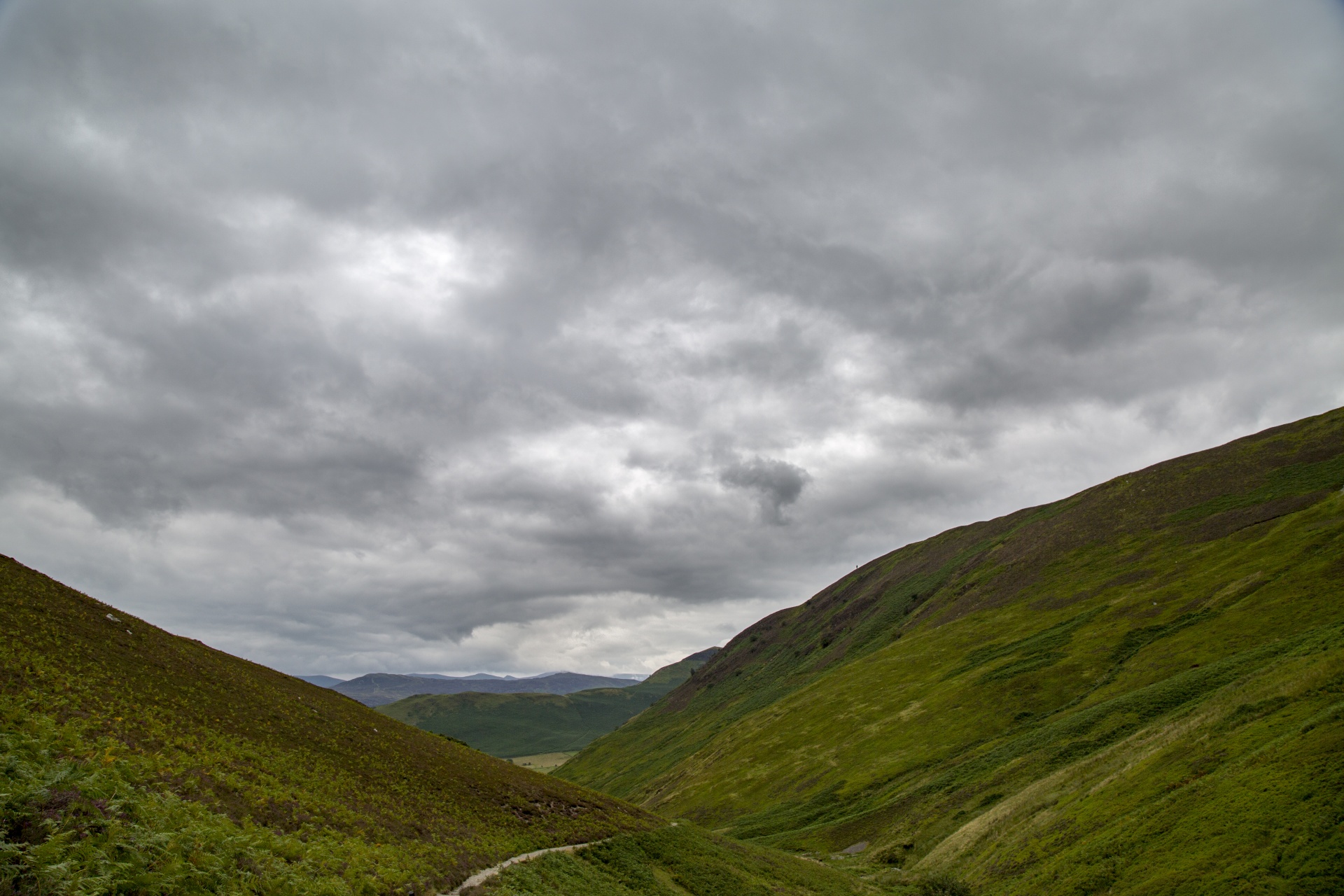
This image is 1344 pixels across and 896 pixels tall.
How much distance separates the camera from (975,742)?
318 ft

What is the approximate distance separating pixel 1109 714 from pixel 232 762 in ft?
277

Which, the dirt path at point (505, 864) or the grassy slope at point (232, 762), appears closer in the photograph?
the grassy slope at point (232, 762)

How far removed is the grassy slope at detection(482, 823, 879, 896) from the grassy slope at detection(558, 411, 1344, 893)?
512 inches

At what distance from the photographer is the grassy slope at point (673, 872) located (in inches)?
1286

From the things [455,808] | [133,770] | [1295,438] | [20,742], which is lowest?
[455,808]

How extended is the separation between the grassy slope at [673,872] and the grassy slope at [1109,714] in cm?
1301

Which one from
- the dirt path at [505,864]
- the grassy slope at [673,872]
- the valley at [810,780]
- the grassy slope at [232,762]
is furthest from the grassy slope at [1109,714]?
the grassy slope at [232,762]

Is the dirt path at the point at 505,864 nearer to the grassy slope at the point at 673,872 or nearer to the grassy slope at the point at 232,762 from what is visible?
the grassy slope at the point at 673,872

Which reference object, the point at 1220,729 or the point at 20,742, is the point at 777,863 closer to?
the point at 1220,729

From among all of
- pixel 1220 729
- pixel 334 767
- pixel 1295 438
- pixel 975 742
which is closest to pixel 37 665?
pixel 334 767

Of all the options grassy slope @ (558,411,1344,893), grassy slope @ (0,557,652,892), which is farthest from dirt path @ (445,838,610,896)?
grassy slope @ (558,411,1344,893)

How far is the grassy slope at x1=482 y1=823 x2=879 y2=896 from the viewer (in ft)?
107

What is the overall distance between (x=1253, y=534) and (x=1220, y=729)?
105615mm

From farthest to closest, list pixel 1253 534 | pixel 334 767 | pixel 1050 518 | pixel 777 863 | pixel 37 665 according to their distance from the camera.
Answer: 1. pixel 1050 518
2. pixel 1253 534
3. pixel 777 863
4. pixel 334 767
5. pixel 37 665
